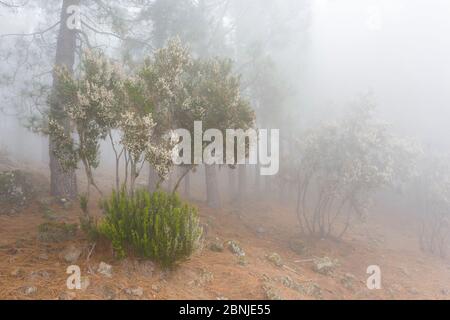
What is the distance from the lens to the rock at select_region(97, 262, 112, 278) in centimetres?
695

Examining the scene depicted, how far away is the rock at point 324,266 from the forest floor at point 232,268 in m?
0.11

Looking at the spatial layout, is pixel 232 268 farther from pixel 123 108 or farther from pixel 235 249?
pixel 123 108

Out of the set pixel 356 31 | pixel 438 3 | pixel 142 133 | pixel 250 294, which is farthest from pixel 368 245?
pixel 356 31

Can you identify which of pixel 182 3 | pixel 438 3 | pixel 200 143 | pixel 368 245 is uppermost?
pixel 438 3

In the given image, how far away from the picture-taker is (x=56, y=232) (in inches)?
344

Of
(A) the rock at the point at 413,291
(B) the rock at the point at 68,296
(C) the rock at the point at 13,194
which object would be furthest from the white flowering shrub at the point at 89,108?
(A) the rock at the point at 413,291

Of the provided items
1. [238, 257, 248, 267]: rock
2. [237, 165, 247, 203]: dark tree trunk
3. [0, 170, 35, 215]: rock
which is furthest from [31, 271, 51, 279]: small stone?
[237, 165, 247, 203]: dark tree trunk

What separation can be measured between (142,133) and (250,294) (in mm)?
3779

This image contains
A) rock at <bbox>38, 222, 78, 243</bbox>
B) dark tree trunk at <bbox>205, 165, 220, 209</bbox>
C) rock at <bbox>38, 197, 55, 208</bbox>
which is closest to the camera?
rock at <bbox>38, 222, 78, 243</bbox>

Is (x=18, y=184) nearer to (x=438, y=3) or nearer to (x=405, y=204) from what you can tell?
(x=405, y=204)

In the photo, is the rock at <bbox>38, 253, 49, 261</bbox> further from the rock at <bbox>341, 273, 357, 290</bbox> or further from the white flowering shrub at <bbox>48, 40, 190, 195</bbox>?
the rock at <bbox>341, 273, 357, 290</bbox>

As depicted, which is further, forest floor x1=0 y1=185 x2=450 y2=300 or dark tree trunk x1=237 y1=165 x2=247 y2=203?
dark tree trunk x1=237 y1=165 x2=247 y2=203

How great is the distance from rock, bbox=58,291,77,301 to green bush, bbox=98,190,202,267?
1108mm

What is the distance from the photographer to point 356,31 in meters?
40.5
